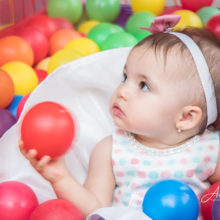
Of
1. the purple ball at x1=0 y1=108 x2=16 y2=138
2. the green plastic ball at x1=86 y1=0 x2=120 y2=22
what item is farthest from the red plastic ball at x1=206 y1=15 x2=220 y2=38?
the purple ball at x1=0 y1=108 x2=16 y2=138

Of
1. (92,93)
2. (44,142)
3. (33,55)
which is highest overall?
(44,142)

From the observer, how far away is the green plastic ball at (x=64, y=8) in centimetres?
210

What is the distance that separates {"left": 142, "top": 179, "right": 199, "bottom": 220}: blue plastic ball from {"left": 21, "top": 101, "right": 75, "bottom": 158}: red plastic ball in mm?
188

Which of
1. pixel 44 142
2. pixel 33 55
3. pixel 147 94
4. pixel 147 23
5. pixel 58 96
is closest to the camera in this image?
pixel 44 142

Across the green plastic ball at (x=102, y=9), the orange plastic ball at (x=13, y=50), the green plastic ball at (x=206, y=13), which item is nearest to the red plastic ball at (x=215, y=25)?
the green plastic ball at (x=206, y=13)

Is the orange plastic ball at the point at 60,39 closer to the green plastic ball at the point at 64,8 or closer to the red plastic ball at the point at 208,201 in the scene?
the green plastic ball at the point at 64,8

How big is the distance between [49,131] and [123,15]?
1.73m

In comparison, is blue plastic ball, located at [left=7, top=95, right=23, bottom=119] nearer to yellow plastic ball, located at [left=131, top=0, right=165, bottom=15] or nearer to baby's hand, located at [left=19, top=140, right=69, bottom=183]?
baby's hand, located at [left=19, top=140, right=69, bottom=183]

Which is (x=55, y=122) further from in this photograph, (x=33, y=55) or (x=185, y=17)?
(x=185, y=17)

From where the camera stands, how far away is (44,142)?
73 cm

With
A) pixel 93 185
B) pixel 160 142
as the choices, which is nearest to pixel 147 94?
pixel 160 142

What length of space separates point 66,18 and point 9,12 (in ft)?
0.98

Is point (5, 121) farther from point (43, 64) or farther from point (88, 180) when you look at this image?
point (43, 64)

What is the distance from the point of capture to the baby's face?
0.86 m
